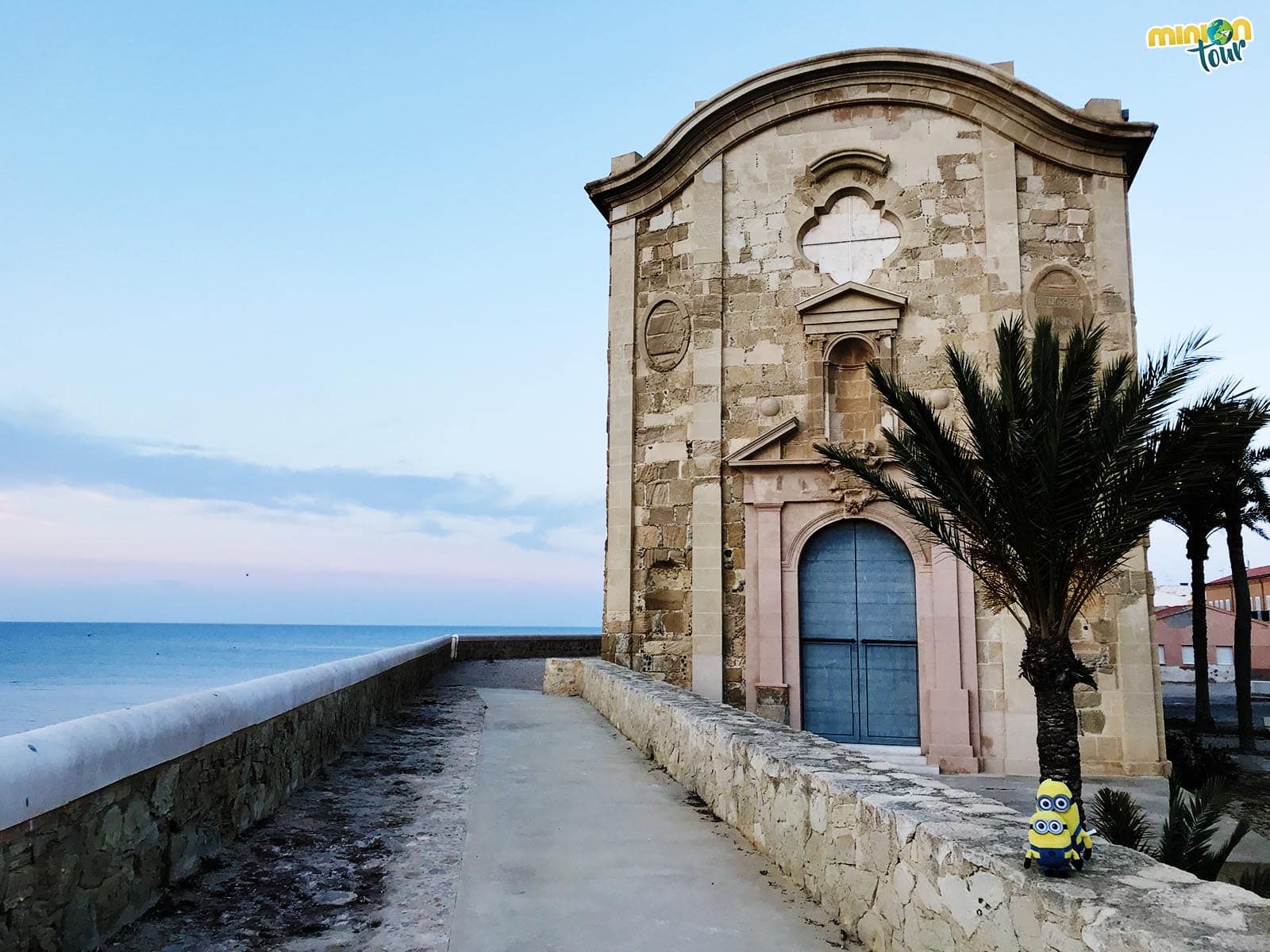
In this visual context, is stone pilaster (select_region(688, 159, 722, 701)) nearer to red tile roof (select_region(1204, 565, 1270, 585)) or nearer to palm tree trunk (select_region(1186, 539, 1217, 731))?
palm tree trunk (select_region(1186, 539, 1217, 731))

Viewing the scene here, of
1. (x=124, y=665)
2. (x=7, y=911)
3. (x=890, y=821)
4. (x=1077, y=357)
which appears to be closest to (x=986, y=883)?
(x=890, y=821)

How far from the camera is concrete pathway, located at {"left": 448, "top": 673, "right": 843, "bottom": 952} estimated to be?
3883 mm

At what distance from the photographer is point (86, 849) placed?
10.5ft

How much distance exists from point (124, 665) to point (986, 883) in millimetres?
93679

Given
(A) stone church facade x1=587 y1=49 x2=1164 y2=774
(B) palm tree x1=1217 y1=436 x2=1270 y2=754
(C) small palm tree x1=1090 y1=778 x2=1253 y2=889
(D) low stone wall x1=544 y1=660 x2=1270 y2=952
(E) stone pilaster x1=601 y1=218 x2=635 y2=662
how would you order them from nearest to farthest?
(D) low stone wall x1=544 y1=660 x2=1270 y2=952
(C) small palm tree x1=1090 y1=778 x2=1253 y2=889
(A) stone church facade x1=587 y1=49 x2=1164 y2=774
(E) stone pilaster x1=601 y1=218 x2=635 y2=662
(B) palm tree x1=1217 y1=436 x2=1270 y2=754

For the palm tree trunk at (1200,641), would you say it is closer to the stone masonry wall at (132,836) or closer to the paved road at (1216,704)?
the paved road at (1216,704)

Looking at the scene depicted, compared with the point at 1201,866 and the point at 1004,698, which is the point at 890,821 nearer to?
the point at 1201,866

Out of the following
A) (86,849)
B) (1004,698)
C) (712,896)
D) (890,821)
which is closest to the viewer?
(86,849)

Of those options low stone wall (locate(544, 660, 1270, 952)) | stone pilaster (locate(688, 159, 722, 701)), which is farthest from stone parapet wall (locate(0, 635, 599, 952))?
stone pilaster (locate(688, 159, 722, 701))

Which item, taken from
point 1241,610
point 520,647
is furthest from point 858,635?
point 520,647

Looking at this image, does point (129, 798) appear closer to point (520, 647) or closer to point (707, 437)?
Answer: point (707, 437)

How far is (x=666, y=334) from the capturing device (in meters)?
14.1

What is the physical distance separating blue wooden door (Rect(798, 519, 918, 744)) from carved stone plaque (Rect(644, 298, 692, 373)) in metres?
3.46

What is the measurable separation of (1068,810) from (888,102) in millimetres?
12808
